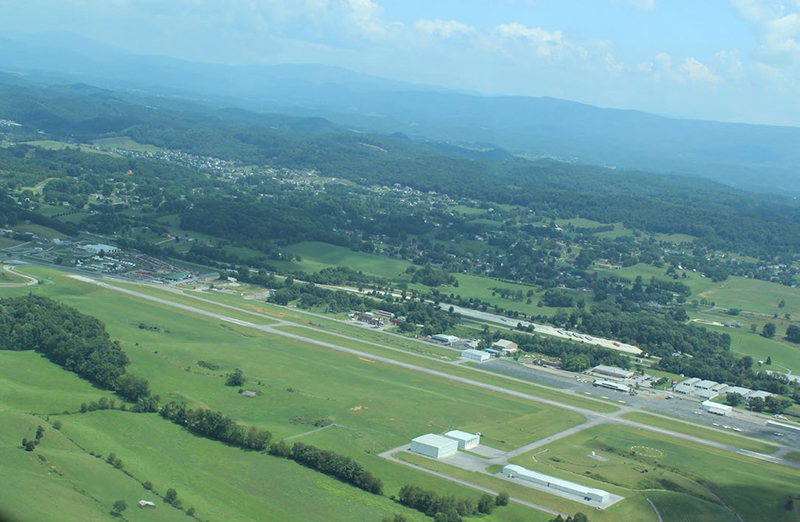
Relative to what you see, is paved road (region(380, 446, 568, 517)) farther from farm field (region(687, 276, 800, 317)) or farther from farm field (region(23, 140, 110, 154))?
farm field (region(23, 140, 110, 154))

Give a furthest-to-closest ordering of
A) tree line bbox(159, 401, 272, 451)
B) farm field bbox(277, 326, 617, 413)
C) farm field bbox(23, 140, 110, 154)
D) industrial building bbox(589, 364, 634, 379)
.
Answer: farm field bbox(23, 140, 110, 154) < industrial building bbox(589, 364, 634, 379) < farm field bbox(277, 326, 617, 413) < tree line bbox(159, 401, 272, 451)

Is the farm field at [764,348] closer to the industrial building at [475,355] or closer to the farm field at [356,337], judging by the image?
the industrial building at [475,355]

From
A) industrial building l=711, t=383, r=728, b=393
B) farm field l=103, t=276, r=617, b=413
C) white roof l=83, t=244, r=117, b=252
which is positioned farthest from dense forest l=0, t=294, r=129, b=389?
industrial building l=711, t=383, r=728, b=393

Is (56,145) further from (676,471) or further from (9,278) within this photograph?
(676,471)

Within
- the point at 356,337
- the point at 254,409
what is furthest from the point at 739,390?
the point at 254,409

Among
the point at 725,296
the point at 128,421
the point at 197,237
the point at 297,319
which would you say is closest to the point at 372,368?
the point at 297,319

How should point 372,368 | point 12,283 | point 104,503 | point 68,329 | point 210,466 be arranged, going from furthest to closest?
1. point 12,283
2. point 372,368
3. point 68,329
4. point 210,466
5. point 104,503

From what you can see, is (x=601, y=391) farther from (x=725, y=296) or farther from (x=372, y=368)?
(x=725, y=296)
